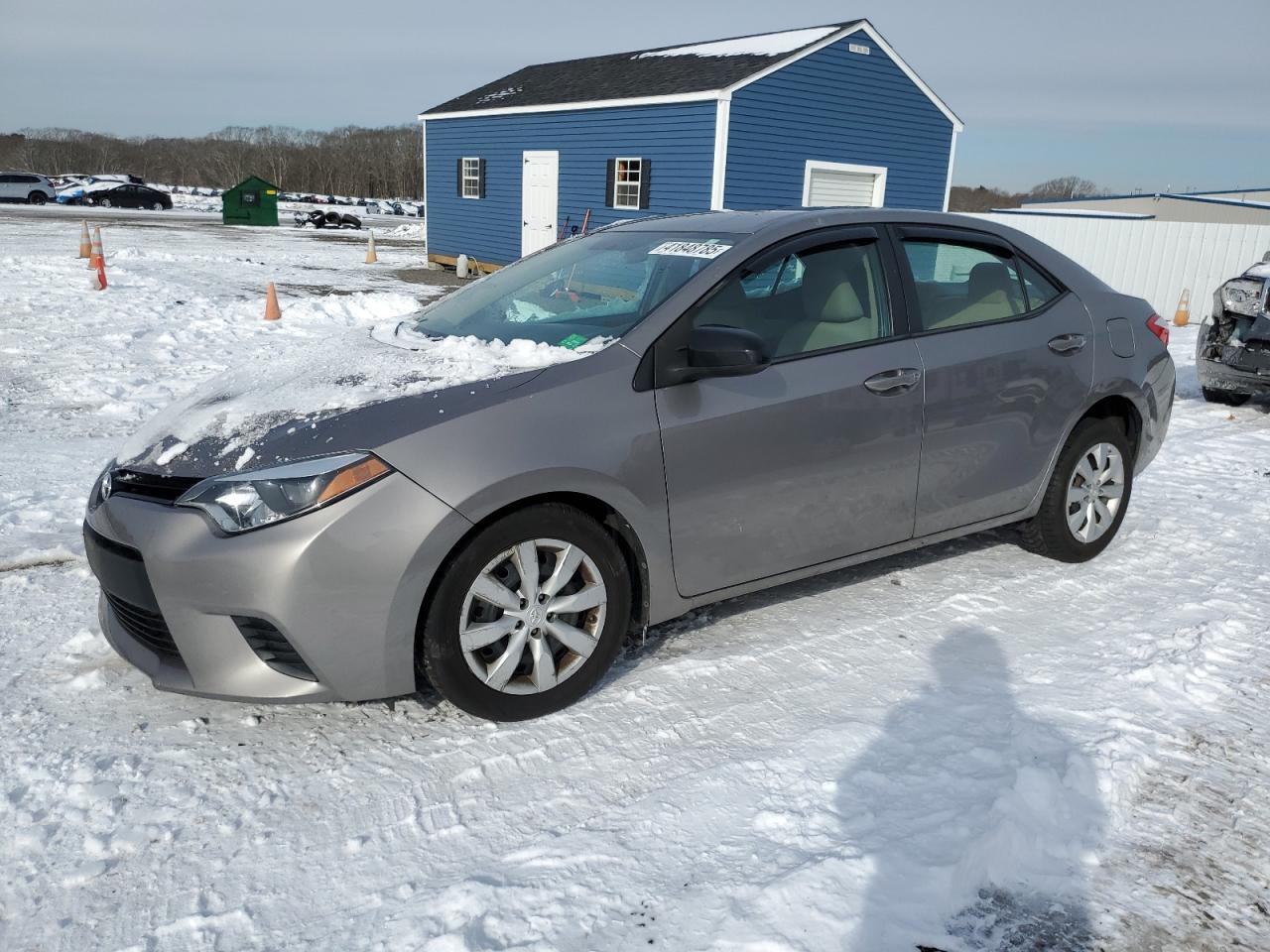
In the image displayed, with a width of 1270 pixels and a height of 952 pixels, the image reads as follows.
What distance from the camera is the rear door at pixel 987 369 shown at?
13.2ft

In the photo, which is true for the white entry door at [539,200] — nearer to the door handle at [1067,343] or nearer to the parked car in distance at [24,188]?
the door handle at [1067,343]

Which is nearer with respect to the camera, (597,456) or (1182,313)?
(597,456)

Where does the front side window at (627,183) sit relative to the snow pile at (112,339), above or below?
above

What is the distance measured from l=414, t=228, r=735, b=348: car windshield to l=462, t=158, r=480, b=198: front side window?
1911 centimetres

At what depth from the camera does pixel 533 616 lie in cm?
310

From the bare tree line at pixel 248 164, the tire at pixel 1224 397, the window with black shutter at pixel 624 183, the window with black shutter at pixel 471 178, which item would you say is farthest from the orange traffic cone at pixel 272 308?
the bare tree line at pixel 248 164

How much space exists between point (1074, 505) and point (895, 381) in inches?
58.6

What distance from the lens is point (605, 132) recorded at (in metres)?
18.9

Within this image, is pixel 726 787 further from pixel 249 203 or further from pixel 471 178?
pixel 249 203

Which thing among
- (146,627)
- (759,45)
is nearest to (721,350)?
(146,627)

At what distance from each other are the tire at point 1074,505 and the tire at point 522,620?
93.4 inches

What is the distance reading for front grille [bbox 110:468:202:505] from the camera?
9.59 feet

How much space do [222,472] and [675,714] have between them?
5.33 ft

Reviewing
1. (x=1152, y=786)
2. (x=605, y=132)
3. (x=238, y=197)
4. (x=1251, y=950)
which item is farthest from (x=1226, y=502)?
(x=238, y=197)
